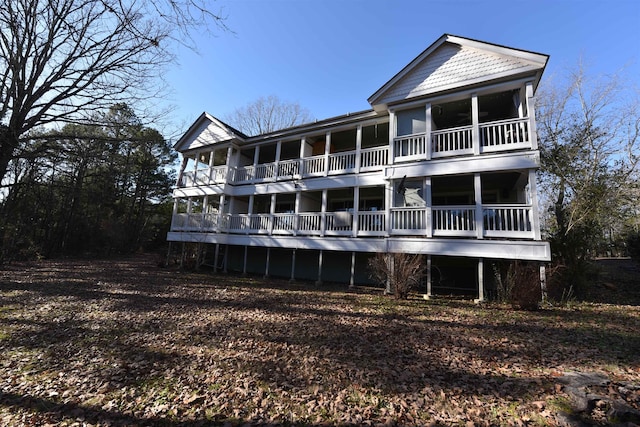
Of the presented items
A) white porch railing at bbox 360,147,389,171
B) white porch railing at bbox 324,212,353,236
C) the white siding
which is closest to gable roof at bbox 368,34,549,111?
the white siding

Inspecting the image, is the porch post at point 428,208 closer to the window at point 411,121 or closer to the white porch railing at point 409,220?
the white porch railing at point 409,220

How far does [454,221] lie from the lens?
10.1m

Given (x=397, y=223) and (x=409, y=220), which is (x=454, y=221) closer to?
(x=409, y=220)

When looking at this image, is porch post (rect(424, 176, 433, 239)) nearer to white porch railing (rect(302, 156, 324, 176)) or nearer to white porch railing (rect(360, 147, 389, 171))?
white porch railing (rect(360, 147, 389, 171))

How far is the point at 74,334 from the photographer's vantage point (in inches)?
229

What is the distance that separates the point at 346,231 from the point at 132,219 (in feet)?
88.7

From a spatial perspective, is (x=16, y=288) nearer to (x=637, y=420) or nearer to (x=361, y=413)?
(x=361, y=413)

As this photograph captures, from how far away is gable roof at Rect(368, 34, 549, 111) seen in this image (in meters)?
9.78

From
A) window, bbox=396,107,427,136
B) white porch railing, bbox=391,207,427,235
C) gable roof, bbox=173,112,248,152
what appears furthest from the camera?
gable roof, bbox=173,112,248,152

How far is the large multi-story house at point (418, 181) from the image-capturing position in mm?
9562

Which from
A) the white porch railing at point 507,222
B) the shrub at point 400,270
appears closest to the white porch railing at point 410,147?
the white porch railing at point 507,222

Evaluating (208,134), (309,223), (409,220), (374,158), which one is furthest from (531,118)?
(208,134)

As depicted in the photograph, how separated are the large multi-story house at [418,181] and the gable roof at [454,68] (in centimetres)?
4

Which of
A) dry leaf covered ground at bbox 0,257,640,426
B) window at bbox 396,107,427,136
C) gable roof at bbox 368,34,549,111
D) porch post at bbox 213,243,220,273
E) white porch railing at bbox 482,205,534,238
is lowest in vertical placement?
dry leaf covered ground at bbox 0,257,640,426
